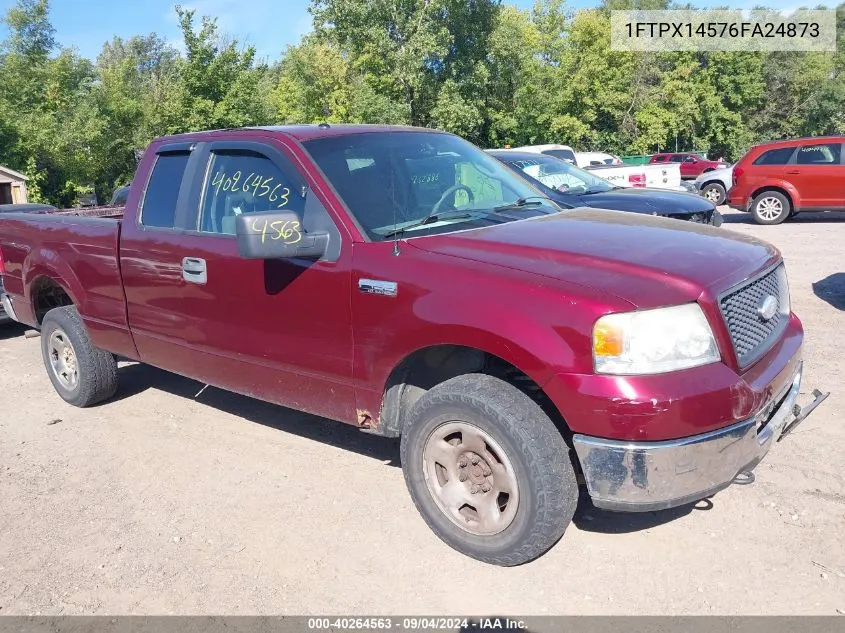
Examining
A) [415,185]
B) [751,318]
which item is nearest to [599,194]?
[415,185]

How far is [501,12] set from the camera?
4325 centimetres

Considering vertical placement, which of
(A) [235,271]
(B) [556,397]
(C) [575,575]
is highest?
(A) [235,271]

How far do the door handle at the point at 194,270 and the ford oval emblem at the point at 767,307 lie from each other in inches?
117

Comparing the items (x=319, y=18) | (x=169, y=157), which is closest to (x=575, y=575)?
(x=169, y=157)

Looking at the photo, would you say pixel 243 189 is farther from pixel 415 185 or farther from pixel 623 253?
pixel 623 253

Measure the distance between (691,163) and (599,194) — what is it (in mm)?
28224

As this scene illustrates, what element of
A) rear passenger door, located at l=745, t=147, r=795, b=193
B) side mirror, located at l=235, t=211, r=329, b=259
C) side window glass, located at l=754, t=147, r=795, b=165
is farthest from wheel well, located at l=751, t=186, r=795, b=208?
side mirror, located at l=235, t=211, r=329, b=259

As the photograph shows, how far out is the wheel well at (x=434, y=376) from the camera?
11.3ft

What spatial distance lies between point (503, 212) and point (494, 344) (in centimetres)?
121

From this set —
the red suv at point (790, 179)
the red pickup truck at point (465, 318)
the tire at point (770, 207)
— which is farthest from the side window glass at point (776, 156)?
the red pickup truck at point (465, 318)

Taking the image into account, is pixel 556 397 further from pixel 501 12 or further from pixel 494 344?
Result: pixel 501 12

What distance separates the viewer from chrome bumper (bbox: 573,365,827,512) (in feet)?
9.38

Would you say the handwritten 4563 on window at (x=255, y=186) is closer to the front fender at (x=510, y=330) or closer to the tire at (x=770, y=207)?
the front fender at (x=510, y=330)

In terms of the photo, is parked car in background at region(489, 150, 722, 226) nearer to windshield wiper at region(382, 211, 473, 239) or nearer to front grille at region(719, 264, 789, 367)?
windshield wiper at region(382, 211, 473, 239)
